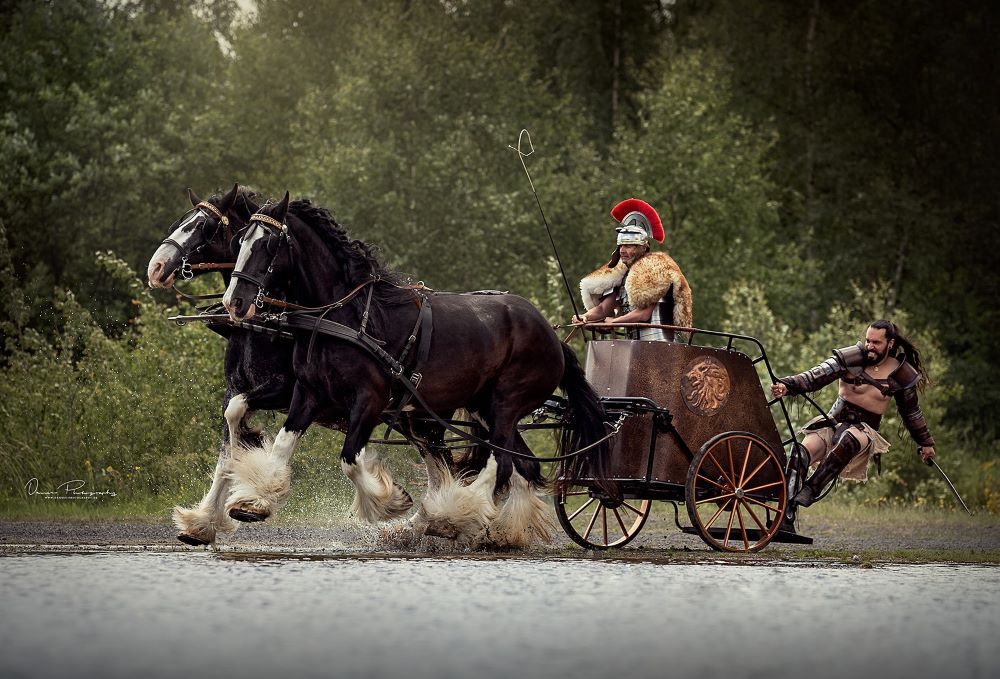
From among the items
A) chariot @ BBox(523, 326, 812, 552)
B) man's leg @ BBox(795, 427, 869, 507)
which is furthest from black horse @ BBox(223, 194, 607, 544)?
man's leg @ BBox(795, 427, 869, 507)

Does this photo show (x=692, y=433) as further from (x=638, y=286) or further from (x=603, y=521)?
(x=603, y=521)

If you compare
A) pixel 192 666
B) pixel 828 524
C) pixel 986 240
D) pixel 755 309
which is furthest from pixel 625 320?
pixel 986 240

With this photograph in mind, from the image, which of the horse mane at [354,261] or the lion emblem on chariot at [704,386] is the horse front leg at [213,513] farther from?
the lion emblem on chariot at [704,386]

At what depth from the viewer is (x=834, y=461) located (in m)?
11.4

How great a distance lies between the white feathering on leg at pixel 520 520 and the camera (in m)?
11.1

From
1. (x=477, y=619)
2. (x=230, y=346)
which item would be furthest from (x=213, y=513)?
(x=477, y=619)

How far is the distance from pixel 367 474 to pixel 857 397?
12.0 feet

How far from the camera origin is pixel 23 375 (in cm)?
1706

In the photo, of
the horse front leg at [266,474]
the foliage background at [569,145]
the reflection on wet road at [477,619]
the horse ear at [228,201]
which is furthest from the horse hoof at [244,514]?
the foliage background at [569,145]

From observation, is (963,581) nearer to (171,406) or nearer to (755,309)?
(171,406)

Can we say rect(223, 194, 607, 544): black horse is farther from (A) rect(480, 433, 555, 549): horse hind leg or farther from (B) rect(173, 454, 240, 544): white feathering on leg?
(B) rect(173, 454, 240, 544): white feathering on leg

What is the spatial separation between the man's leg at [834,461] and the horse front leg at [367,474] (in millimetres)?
2842

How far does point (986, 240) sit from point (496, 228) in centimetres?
1198

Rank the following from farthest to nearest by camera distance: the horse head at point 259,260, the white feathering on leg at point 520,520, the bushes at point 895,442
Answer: the bushes at point 895,442 < the white feathering on leg at point 520,520 < the horse head at point 259,260
